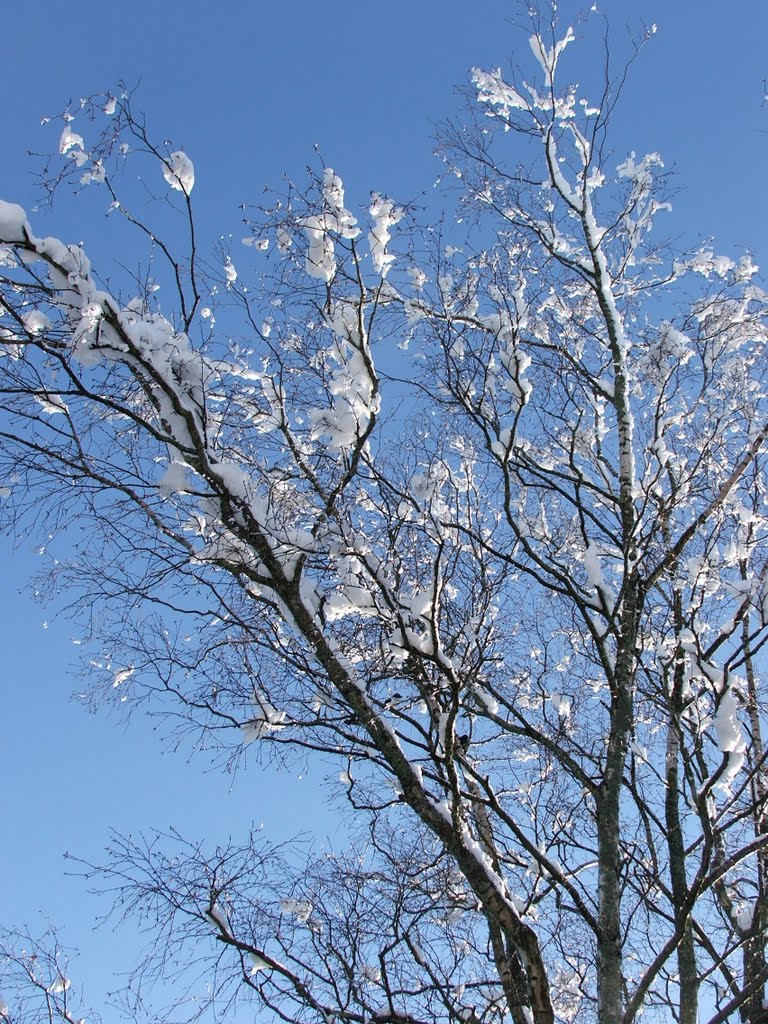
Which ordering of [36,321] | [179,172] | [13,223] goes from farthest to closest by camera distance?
[179,172]
[36,321]
[13,223]

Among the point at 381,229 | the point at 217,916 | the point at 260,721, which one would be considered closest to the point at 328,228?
the point at 381,229

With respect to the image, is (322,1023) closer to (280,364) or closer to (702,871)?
(702,871)

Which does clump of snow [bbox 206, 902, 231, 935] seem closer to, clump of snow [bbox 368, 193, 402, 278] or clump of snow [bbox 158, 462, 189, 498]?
clump of snow [bbox 158, 462, 189, 498]

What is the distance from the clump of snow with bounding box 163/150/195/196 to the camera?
208 inches

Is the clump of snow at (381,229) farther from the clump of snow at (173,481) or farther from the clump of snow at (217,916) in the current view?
the clump of snow at (217,916)

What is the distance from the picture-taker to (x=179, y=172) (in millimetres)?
5324

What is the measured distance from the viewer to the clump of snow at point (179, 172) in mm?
5293

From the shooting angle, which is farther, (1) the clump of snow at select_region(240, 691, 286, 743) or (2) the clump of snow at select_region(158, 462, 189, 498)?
(1) the clump of snow at select_region(240, 691, 286, 743)

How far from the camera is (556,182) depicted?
24.7ft

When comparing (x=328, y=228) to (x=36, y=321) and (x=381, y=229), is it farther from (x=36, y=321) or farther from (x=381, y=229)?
(x=36, y=321)

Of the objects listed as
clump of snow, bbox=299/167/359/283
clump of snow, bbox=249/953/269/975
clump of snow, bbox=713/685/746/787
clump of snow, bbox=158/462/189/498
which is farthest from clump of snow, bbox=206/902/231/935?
clump of snow, bbox=299/167/359/283

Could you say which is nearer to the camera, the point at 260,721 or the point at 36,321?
the point at 36,321

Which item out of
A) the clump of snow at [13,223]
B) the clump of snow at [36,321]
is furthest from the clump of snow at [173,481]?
the clump of snow at [13,223]

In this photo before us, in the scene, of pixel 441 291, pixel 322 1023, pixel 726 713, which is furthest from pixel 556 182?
pixel 322 1023
